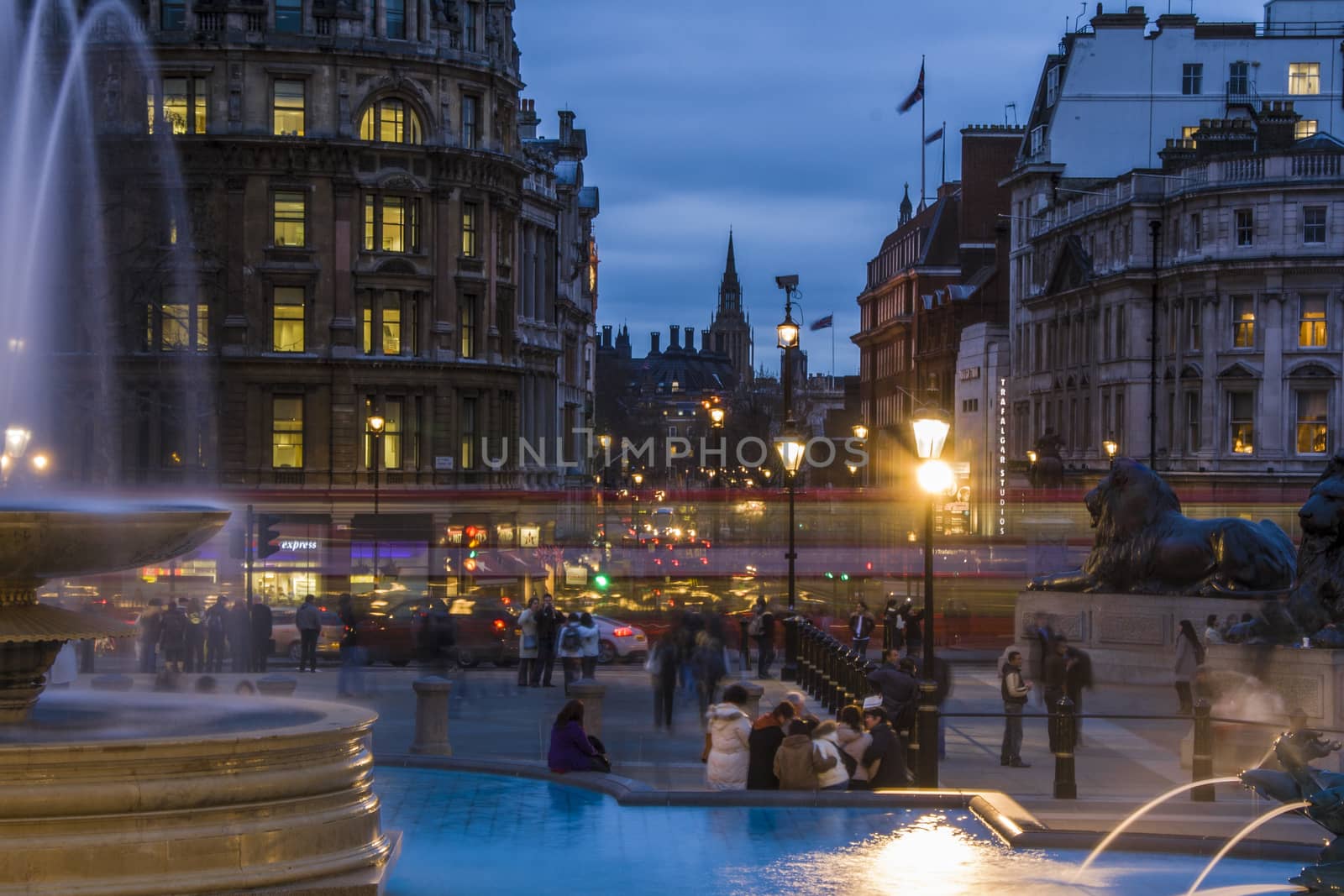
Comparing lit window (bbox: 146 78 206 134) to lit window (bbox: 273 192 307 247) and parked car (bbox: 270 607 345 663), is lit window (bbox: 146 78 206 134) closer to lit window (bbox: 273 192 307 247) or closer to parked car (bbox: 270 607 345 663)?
lit window (bbox: 273 192 307 247)

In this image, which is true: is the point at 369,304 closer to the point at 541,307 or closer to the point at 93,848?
the point at 541,307

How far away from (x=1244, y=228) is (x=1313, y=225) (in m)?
2.37

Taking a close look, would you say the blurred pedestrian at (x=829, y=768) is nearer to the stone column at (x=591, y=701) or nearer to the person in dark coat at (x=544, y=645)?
the stone column at (x=591, y=701)

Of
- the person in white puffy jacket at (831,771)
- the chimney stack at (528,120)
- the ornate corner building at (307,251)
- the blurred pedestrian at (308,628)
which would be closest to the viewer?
the person in white puffy jacket at (831,771)

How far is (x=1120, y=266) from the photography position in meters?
73.6

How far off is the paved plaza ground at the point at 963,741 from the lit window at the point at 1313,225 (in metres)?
35.3

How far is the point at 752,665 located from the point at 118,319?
25448mm

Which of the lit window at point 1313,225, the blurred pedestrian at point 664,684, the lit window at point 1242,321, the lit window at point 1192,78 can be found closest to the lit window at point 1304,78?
the lit window at point 1192,78

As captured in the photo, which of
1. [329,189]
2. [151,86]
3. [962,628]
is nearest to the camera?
[962,628]

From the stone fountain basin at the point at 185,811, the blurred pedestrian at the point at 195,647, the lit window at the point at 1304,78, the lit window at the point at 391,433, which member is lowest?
the blurred pedestrian at the point at 195,647

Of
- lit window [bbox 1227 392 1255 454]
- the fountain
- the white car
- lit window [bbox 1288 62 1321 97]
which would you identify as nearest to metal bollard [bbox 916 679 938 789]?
the fountain

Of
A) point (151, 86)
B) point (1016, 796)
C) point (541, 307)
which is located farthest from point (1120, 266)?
point (1016, 796)

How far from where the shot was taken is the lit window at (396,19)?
5969 centimetres

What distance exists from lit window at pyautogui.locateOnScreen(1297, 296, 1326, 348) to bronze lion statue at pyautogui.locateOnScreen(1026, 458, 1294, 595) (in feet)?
125
